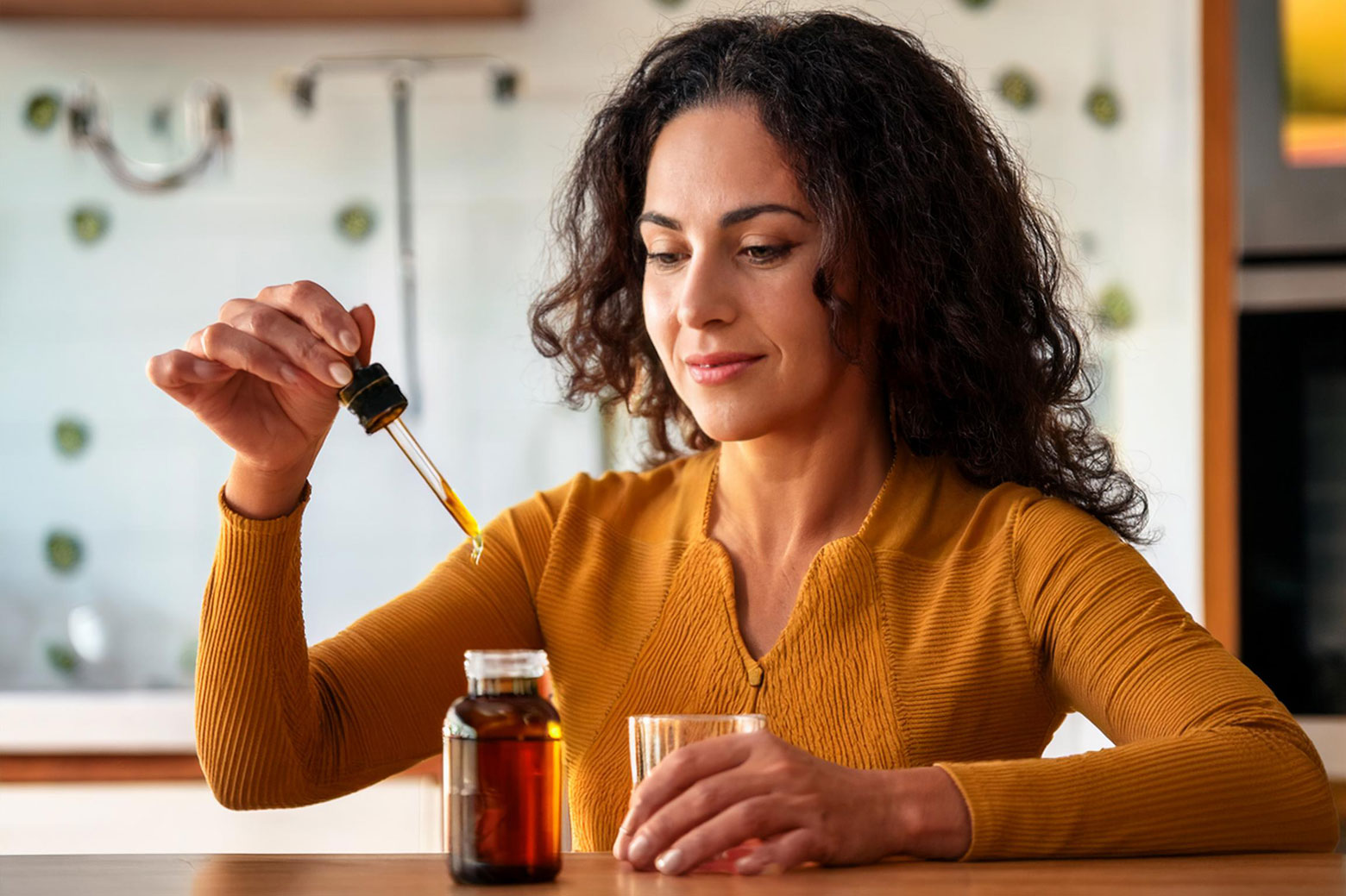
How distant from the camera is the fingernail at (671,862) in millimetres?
862

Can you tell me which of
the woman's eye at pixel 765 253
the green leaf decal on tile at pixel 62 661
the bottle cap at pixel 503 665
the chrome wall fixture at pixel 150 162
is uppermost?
the chrome wall fixture at pixel 150 162

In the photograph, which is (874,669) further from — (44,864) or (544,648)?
(44,864)

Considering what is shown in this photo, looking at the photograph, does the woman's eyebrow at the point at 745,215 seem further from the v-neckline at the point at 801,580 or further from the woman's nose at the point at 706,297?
the v-neckline at the point at 801,580

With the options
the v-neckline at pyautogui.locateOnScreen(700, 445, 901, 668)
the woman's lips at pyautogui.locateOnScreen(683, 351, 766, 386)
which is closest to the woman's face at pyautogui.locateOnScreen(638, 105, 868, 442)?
the woman's lips at pyautogui.locateOnScreen(683, 351, 766, 386)

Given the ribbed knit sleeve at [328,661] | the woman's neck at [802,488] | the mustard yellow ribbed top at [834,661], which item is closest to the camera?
the mustard yellow ribbed top at [834,661]

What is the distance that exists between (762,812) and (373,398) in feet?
1.23

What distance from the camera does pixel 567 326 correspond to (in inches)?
64.3

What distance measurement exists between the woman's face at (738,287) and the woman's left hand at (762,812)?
1.42ft

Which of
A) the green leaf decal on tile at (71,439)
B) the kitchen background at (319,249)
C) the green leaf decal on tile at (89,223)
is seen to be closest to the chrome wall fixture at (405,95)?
the kitchen background at (319,249)

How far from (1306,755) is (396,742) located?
74 centimetres

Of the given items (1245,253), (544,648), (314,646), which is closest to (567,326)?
(544,648)

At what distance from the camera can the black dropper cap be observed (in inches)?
39.2

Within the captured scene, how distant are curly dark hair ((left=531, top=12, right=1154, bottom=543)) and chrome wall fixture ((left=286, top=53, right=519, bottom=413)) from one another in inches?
53.1

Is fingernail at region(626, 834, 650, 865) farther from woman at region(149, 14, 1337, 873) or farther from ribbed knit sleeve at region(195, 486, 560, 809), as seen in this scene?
ribbed knit sleeve at region(195, 486, 560, 809)
